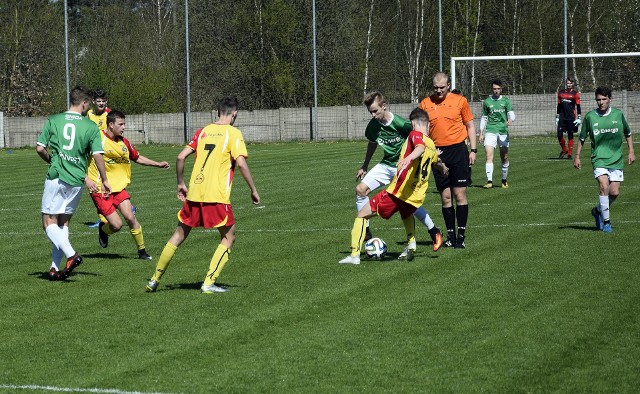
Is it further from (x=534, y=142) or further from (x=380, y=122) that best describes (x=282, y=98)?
(x=380, y=122)

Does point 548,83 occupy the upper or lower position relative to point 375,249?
upper

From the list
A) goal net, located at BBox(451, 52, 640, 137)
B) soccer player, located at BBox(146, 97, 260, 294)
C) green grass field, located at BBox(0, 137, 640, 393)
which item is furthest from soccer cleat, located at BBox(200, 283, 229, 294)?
goal net, located at BBox(451, 52, 640, 137)

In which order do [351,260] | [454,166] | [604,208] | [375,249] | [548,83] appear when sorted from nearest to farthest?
1. [351,260]
2. [375,249]
3. [454,166]
4. [604,208]
5. [548,83]

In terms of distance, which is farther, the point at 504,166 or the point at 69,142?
the point at 504,166

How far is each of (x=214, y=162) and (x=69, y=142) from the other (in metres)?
2.06

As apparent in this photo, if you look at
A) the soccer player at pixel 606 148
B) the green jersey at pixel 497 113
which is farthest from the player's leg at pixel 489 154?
the soccer player at pixel 606 148

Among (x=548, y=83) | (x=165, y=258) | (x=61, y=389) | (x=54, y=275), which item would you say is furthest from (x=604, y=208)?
(x=548, y=83)

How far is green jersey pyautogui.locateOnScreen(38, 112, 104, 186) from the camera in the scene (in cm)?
1154

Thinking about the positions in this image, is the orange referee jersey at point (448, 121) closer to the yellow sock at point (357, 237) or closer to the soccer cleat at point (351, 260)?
the yellow sock at point (357, 237)

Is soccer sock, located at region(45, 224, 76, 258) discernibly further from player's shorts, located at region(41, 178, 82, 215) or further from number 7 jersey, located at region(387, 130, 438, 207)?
number 7 jersey, located at region(387, 130, 438, 207)

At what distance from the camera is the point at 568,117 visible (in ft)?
104

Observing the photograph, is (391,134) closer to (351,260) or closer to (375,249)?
(375,249)

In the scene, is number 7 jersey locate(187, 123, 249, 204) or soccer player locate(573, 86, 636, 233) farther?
soccer player locate(573, 86, 636, 233)

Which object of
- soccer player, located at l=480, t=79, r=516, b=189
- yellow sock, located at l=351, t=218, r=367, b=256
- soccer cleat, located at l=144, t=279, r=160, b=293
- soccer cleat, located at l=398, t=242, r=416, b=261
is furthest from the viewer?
soccer player, located at l=480, t=79, r=516, b=189
